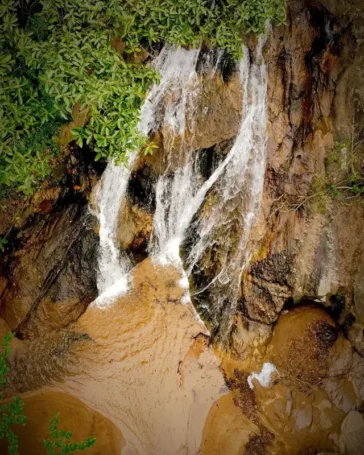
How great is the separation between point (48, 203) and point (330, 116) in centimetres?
565

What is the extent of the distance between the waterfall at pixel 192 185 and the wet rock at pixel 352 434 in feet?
8.97

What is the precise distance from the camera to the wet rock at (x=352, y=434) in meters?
5.38

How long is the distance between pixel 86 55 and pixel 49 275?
13.9 feet

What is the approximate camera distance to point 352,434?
548 centimetres

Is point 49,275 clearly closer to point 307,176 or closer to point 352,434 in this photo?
point 307,176

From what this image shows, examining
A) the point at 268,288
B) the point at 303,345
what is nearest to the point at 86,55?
the point at 268,288

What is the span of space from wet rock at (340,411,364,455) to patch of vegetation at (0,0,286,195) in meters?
5.68

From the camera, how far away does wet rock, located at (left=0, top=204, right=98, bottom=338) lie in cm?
652

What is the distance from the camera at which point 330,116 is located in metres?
6.20

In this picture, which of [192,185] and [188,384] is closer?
[188,384]

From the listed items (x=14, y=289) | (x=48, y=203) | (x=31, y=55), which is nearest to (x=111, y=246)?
(x=48, y=203)

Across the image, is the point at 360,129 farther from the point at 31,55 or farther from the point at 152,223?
the point at 31,55

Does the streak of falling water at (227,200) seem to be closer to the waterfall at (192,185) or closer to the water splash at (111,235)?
the waterfall at (192,185)

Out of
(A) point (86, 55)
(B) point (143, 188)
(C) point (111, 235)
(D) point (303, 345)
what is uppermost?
(A) point (86, 55)
